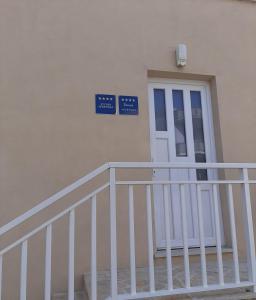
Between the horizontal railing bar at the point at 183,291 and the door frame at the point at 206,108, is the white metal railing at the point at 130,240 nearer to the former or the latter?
the horizontal railing bar at the point at 183,291

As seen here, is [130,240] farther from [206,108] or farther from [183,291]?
[206,108]

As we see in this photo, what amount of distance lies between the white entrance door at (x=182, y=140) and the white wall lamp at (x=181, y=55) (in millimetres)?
242

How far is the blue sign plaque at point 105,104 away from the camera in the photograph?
10.5 feet

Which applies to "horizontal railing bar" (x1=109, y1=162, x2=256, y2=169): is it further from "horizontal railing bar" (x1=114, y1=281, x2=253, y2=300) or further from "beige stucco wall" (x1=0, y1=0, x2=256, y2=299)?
"beige stucco wall" (x1=0, y1=0, x2=256, y2=299)

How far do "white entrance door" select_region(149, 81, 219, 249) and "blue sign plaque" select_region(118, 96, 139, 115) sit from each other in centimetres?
27

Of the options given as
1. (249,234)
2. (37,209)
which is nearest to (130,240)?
(37,209)

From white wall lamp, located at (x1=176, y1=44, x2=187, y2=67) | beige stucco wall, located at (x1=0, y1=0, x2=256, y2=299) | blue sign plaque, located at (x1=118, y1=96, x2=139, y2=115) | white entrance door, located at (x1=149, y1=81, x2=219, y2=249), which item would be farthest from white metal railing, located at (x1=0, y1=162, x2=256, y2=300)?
white wall lamp, located at (x1=176, y1=44, x2=187, y2=67)

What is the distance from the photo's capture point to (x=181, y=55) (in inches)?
137

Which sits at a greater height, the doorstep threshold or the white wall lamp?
the white wall lamp

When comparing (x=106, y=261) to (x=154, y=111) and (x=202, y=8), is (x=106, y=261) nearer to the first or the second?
(x=154, y=111)

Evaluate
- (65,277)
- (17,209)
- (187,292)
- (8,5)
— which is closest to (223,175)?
(187,292)

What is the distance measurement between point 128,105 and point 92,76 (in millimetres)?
461

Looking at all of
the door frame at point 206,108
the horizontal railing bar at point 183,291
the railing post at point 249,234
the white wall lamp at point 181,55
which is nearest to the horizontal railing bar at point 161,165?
the railing post at point 249,234

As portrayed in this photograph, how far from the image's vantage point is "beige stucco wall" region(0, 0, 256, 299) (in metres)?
2.98
